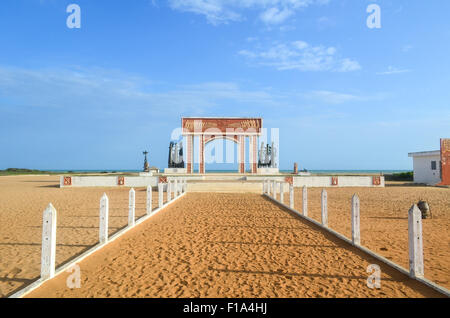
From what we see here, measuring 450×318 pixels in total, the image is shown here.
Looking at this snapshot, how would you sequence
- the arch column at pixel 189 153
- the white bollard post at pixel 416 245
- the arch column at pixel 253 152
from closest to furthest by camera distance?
1. the white bollard post at pixel 416 245
2. the arch column at pixel 189 153
3. the arch column at pixel 253 152

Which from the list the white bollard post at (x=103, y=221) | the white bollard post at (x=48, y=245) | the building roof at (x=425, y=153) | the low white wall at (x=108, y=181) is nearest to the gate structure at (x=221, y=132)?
the low white wall at (x=108, y=181)

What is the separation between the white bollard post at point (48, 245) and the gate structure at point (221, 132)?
30836 mm

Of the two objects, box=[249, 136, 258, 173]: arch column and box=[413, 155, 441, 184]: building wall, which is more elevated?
box=[249, 136, 258, 173]: arch column

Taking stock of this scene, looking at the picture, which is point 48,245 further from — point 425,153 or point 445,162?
point 425,153

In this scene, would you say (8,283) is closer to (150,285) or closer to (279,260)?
(150,285)

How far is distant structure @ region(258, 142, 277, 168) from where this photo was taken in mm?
36875

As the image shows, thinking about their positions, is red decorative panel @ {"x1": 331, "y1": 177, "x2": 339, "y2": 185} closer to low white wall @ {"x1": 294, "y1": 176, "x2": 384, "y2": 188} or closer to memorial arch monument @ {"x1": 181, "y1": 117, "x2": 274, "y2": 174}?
low white wall @ {"x1": 294, "y1": 176, "x2": 384, "y2": 188}

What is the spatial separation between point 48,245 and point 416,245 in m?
5.72

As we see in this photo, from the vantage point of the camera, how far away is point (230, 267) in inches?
196

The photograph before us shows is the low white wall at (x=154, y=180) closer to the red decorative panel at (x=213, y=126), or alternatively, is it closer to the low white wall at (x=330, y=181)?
the low white wall at (x=330, y=181)

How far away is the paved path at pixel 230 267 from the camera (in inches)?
158

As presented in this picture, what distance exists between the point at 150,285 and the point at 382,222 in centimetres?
814

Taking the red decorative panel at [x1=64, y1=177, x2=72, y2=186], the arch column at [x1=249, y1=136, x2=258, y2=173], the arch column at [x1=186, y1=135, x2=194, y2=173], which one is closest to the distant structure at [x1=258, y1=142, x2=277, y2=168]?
the arch column at [x1=249, y1=136, x2=258, y2=173]

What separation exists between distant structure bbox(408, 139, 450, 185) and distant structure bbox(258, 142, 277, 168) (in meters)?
14.6
